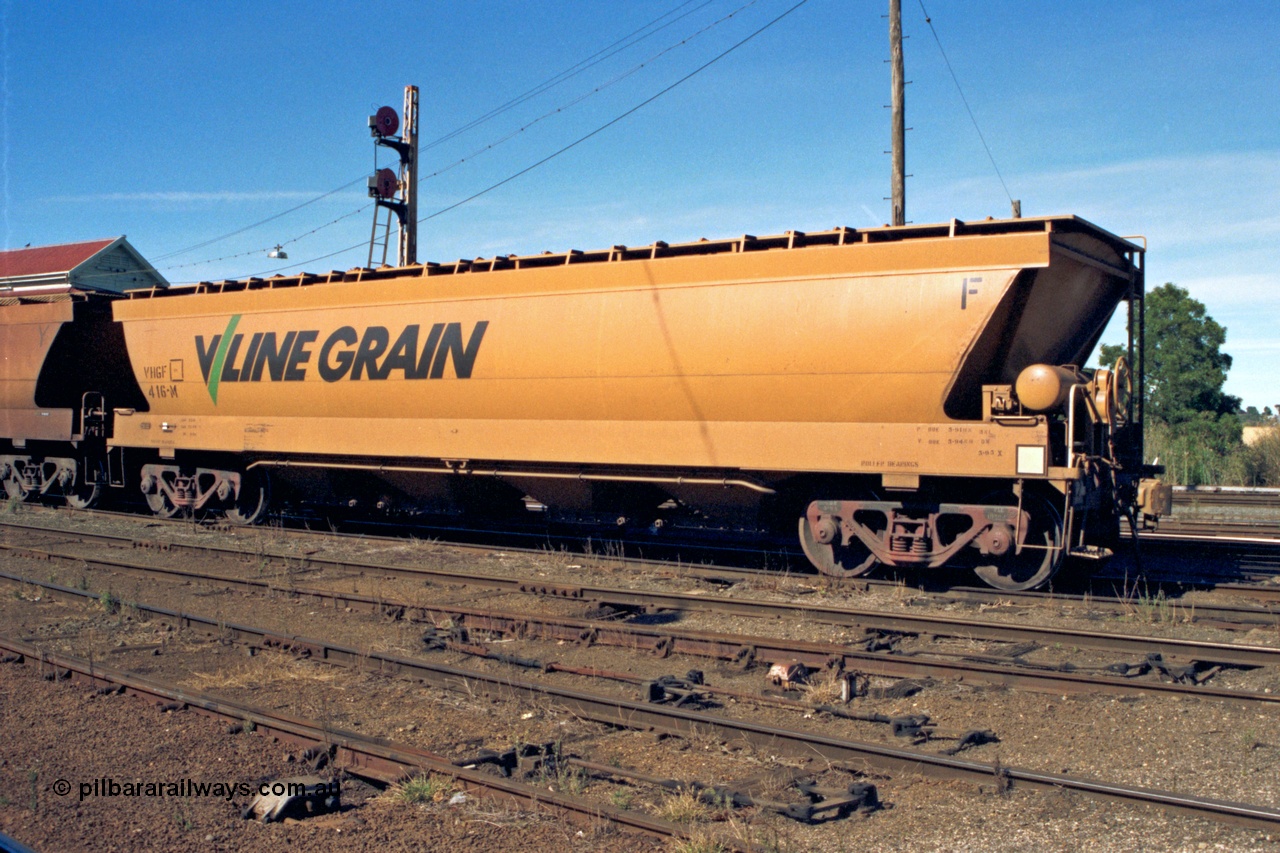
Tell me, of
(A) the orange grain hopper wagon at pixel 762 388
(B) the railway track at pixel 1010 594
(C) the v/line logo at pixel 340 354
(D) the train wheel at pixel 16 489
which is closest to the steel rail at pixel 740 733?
(B) the railway track at pixel 1010 594

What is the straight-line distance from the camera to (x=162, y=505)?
16.2 metres

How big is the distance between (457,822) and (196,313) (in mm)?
12720

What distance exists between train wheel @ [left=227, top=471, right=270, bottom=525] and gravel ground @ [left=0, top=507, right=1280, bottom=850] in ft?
19.3

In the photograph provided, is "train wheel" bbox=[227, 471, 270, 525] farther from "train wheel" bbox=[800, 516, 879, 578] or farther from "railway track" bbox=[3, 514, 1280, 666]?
"train wheel" bbox=[800, 516, 879, 578]

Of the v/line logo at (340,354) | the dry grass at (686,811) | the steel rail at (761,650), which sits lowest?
the dry grass at (686,811)

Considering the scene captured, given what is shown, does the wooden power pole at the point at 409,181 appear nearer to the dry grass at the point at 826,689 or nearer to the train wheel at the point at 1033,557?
the train wheel at the point at 1033,557

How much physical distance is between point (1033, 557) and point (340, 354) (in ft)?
30.0

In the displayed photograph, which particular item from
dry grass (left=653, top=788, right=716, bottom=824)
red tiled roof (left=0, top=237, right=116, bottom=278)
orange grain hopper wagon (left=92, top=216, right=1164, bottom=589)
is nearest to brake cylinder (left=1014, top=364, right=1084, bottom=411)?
orange grain hopper wagon (left=92, top=216, right=1164, bottom=589)

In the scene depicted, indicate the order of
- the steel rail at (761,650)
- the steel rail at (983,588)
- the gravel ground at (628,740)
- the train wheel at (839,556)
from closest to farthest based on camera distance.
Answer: the gravel ground at (628,740)
the steel rail at (761,650)
the steel rail at (983,588)
the train wheel at (839,556)

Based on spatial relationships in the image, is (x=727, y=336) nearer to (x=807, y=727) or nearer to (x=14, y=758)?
(x=807, y=727)

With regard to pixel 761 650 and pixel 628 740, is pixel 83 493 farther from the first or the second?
pixel 628 740

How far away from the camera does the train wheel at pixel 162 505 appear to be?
16.2 m

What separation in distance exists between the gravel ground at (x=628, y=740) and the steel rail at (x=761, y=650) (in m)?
0.11

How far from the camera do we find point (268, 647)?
7.71m
